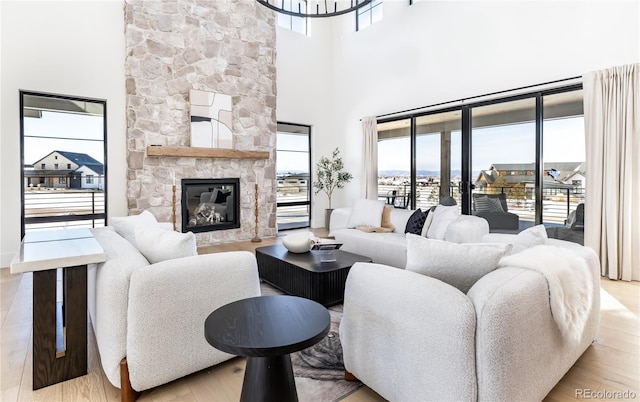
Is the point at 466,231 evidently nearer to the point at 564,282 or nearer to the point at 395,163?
the point at 564,282

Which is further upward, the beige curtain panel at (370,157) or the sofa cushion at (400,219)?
the beige curtain panel at (370,157)

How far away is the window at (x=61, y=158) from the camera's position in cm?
440

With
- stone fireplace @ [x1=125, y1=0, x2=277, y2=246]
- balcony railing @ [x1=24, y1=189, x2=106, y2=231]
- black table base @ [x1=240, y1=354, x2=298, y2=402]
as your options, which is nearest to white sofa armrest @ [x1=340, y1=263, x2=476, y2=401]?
black table base @ [x1=240, y1=354, x2=298, y2=402]

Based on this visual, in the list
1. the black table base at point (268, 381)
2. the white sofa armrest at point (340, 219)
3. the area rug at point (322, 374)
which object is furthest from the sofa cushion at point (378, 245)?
the black table base at point (268, 381)

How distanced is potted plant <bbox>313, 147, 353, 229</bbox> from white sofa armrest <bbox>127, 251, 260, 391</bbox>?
5011 millimetres

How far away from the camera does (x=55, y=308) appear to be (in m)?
1.83

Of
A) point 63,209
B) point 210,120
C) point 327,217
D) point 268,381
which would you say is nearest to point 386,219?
point 327,217

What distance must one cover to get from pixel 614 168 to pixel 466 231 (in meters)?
1.86

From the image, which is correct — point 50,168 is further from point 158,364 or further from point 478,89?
point 478,89

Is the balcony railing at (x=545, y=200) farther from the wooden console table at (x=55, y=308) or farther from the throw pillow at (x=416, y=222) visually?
the wooden console table at (x=55, y=308)

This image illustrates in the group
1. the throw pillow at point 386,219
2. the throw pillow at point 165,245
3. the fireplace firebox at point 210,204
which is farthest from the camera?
the fireplace firebox at point 210,204

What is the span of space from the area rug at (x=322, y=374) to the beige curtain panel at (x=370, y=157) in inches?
175

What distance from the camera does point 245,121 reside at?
233 inches

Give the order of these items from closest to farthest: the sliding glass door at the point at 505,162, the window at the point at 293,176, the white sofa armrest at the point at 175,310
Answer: the white sofa armrest at the point at 175,310 < the sliding glass door at the point at 505,162 < the window at the point at 293,176
